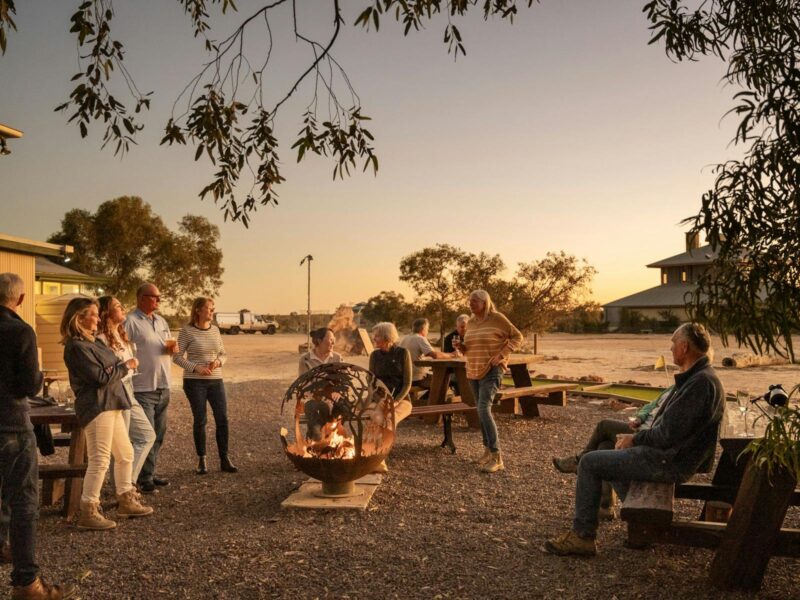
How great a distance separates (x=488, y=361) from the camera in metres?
7.47

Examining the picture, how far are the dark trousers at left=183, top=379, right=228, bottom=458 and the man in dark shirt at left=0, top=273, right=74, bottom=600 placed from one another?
9.67 ft

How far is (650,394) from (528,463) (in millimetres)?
6729

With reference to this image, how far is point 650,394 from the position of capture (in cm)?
1362

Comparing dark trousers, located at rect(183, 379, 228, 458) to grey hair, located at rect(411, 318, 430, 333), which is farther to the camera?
grey hair, located at rect(411, 318, 430, 333)

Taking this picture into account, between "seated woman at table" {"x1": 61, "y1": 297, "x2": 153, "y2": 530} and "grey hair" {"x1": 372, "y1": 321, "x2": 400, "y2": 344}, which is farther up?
"grey hair" {"x1": 372, "y1": 321, "x2": 400, "y2": 344}

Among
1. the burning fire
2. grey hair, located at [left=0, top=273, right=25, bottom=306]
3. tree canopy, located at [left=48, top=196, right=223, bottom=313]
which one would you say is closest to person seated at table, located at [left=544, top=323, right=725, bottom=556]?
the burning fire

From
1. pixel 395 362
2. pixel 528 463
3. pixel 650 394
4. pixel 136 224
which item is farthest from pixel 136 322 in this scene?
pixel 136 224

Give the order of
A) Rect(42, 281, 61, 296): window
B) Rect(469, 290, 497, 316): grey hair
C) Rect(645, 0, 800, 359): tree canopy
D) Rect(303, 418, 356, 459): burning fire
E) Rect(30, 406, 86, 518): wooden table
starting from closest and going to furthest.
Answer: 1. Rect(645, 0, 800, 359): tree canopy
2. Rect(30, 406, 86, 518): wooden table
3. Rect(303, 418, 356, 459): burning fire
4. Rect(469, 290, 497, 316): grey hair
5. Rect(42, 281, 61, 296): window

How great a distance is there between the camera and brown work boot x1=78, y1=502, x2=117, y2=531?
534 cm

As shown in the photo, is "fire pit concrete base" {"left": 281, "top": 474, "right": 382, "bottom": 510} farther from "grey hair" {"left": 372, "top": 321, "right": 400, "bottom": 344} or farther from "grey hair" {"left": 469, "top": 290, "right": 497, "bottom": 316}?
"grey hair" {"left": 469, "top": 290, "right": 497, "bottom": 316}

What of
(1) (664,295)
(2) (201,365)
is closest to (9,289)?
(2) (201,365)

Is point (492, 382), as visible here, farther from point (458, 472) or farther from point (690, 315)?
point (690, 315)

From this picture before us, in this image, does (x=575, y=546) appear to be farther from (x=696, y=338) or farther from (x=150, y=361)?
(x=150, y=361)

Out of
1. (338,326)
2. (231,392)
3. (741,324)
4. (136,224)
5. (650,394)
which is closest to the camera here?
(741,324)
